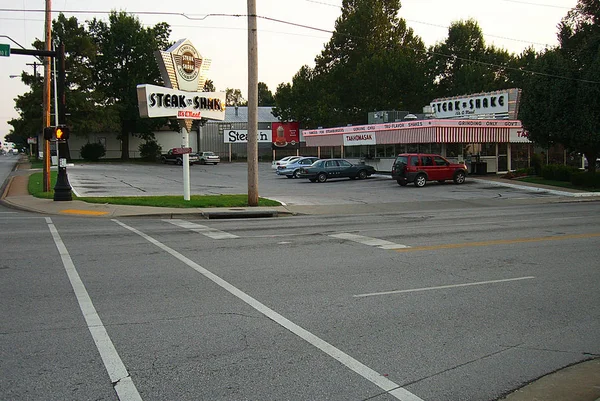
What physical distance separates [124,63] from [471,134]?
44.8 m

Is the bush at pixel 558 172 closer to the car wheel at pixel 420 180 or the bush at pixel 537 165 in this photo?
the bush at pixel 537 165

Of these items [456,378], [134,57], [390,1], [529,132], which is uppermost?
[390,1]

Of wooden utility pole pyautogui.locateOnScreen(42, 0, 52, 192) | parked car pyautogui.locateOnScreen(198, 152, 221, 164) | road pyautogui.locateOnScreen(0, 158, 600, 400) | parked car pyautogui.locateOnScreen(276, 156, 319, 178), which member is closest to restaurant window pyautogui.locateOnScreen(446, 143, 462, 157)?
parked car pyautogui.locateOnScreen(276, 156, 319, 178)

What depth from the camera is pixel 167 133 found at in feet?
245

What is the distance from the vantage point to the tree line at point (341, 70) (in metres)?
61.9

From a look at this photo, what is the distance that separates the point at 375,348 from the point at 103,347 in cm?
274

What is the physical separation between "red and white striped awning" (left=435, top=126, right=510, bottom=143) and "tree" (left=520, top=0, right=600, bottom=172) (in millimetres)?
4564

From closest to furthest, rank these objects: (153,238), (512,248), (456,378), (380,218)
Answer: (456,378) < (512,248) < (153,238) < (380,218)

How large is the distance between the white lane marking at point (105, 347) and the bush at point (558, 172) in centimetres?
3219

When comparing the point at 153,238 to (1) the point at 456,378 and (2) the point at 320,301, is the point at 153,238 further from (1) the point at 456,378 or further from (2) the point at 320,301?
(1) the point at 456,378

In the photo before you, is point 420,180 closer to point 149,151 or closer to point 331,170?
point 331,170

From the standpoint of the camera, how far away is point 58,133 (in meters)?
22.5

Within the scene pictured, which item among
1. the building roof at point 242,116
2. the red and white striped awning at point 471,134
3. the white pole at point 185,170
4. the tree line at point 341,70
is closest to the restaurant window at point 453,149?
the red and white striped awning at point 471,134

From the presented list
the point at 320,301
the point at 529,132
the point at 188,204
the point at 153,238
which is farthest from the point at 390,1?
the point at 320,301
